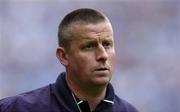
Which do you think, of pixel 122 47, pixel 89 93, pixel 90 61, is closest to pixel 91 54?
pixel 90 61

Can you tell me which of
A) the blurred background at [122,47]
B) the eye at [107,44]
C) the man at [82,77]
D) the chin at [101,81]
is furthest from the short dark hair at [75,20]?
the blurred background at [122,47]

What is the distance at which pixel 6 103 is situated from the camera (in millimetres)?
2244

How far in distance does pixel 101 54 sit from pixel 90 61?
0.16ft

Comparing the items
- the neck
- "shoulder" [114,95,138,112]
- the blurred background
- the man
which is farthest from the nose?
the blurred background

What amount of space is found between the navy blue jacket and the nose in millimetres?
170

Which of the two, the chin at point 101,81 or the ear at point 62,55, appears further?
the ear at point 62,55

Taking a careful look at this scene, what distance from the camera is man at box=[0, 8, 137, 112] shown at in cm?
224

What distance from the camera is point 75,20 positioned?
2.37 m

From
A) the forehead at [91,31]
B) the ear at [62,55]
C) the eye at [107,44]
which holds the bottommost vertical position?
the ear at [62,55]

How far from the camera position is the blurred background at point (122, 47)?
4512mm

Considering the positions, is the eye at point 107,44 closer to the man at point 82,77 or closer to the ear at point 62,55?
the man at point 82,77

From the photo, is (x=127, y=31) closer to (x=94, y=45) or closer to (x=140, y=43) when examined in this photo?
(x=140, y=43)

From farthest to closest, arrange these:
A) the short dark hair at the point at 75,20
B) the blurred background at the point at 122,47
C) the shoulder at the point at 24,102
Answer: the blurred background at the point at 122,47, the short dark hair at the point at 75,20, the shoulder at the point at 24,102

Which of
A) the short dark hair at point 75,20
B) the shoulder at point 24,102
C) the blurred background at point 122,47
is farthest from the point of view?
the blurred background at point 122,47
